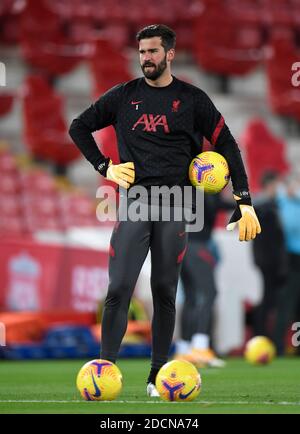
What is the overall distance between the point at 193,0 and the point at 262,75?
1.87 meters

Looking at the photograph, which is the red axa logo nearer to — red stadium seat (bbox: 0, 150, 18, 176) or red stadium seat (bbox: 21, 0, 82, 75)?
red stadium seat (bbox: 0, 150, 18, 176)

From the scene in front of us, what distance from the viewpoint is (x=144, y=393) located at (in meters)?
6.35

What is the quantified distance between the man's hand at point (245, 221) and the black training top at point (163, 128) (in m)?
0.10

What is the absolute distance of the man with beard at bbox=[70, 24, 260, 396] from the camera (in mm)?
5906

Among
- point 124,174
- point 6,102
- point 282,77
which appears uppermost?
point 282,77

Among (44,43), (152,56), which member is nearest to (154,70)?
(152,56)

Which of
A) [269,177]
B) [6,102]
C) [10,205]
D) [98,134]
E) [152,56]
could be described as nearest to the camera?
[152,56]

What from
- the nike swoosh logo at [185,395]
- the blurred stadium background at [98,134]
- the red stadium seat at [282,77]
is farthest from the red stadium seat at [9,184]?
the nike swoosh logo at [185,395]

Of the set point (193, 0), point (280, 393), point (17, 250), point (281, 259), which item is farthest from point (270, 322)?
point (193, 0)

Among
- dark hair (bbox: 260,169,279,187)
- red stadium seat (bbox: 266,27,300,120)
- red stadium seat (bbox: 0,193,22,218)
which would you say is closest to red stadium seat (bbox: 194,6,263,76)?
red stadium seat (bbox: 266,27,300,120)

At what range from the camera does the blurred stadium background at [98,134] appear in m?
12.1

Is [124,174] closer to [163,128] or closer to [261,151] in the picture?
[163,128]

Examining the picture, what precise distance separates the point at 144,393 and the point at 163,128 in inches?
63.7

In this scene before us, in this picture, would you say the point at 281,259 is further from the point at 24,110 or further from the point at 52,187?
the point at 24,110
